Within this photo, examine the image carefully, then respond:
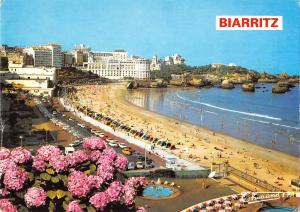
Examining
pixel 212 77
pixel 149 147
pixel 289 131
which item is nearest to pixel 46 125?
pixel 149 147

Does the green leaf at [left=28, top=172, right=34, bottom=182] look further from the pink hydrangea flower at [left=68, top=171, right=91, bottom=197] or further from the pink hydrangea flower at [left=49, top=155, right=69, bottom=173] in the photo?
the pink hydrangea flower at [left=68, top=171, right=91, bottom=197]

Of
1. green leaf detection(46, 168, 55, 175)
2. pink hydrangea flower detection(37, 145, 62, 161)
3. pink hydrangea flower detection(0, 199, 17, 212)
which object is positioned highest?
pink hydrangea flower detection(37, 145, 62, 161)

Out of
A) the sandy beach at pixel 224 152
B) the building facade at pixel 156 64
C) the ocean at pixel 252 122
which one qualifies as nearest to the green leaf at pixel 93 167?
the sandy beach at pixel 224 152

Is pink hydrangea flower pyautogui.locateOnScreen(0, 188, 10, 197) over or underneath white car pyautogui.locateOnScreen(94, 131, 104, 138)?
over

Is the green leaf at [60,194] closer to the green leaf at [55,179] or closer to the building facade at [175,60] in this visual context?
the green leaf at [55,179]

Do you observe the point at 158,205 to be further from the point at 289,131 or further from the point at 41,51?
the point at 41,51

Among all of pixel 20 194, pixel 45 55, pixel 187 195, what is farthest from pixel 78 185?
pixel 45 55

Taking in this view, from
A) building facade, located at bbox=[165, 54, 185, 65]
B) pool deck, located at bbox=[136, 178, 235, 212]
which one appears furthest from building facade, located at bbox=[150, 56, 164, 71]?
pool deck, located at bbox=[136, 178, 235, 212]
